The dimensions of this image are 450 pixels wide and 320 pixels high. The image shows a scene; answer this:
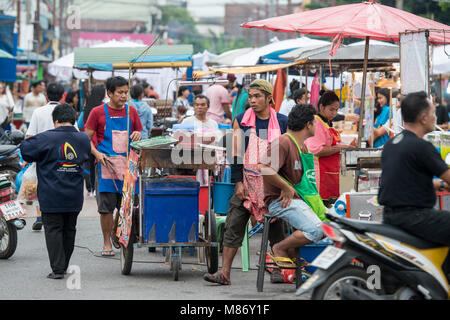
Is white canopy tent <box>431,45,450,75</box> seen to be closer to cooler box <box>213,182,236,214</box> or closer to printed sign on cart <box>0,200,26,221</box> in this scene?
cooler box <box>213,182,236,214</box>

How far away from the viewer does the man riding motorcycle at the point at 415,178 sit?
5.36 meters

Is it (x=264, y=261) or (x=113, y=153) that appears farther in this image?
(x=113, y=153)

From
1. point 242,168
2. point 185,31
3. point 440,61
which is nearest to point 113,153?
point 242,168

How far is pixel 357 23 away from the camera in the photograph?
826 cm

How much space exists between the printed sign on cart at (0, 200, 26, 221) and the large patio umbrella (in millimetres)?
3484

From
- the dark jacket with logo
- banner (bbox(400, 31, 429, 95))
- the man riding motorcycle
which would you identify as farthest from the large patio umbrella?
the man riding motorcycle

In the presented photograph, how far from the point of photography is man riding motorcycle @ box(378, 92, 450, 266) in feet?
17.6

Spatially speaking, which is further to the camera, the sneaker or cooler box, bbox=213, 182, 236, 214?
the sneaker

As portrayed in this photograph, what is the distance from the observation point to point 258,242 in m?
10.4

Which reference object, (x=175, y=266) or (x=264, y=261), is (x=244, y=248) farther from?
(x=264, y=261)

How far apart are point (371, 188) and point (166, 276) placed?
2.39 m

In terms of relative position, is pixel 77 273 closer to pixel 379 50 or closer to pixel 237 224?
pixel 237 224

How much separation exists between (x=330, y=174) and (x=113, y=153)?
2.58m

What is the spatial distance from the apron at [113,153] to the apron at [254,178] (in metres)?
2.13
